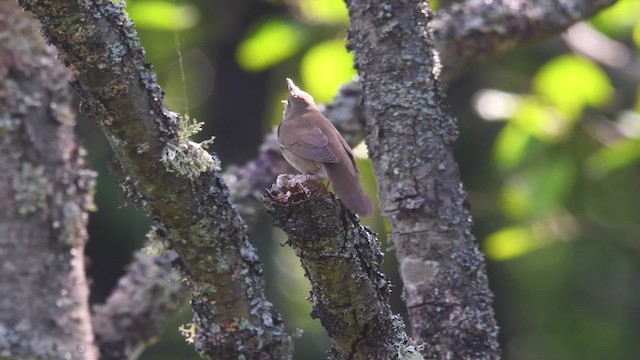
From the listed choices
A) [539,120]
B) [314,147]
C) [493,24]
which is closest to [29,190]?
[314,147]

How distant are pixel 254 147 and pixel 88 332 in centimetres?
351

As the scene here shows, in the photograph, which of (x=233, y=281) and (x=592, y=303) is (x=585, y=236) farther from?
(x=233, y=281)

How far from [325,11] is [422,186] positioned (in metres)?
1.87

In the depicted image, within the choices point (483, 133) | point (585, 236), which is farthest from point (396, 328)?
point (483, 133)

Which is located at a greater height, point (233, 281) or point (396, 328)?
A: point (233, 281)

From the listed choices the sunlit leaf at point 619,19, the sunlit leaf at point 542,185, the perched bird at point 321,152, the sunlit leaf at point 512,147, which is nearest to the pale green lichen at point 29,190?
the perched bird at point 321,152

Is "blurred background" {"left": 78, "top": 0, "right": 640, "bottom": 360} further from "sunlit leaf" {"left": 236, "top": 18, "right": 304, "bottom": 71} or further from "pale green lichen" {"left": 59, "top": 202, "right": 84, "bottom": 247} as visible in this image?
"pale green lichen" {"left": 59, "top": 202, "right": 84, "bottom": 247}

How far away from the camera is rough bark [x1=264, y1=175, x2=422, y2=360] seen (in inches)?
71.3

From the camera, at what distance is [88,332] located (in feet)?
10.5

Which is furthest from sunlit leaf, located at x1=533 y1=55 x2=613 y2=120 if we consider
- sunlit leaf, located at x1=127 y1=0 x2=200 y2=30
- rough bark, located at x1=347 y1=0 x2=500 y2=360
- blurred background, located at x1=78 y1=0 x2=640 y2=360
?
rough bark, located at x1=347 y1=0 x2=500 y2=360

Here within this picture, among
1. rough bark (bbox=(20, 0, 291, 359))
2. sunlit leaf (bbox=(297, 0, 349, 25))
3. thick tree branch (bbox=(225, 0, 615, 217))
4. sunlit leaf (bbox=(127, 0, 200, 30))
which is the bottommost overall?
rough bark (bbox=(20, 0, 291, 359))

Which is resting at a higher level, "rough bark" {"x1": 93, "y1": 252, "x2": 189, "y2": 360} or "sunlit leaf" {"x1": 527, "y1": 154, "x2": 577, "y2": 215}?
"sunlit leaf" {"x1": 527, "y1": 154, "x2": 577, "y2": 215}

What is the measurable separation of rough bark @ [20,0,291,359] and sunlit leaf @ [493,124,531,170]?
2.10 meters

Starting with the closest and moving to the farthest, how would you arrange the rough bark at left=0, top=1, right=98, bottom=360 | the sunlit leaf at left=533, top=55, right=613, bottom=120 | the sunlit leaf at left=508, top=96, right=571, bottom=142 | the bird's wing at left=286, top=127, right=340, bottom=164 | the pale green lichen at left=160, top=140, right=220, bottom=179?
the pale green lichen at left=160, top=140, right=220, bottom=179 → the bird's wing at left=286, top=127, right=340, bottom=164 → the rough bark at left=0, top=1, right=98, bottom=360 → the sunlit leaf at left=508, top=96, right=571, bottom=142 → the sunlit leaf at left=533, top=55, right=613, bottom=120
